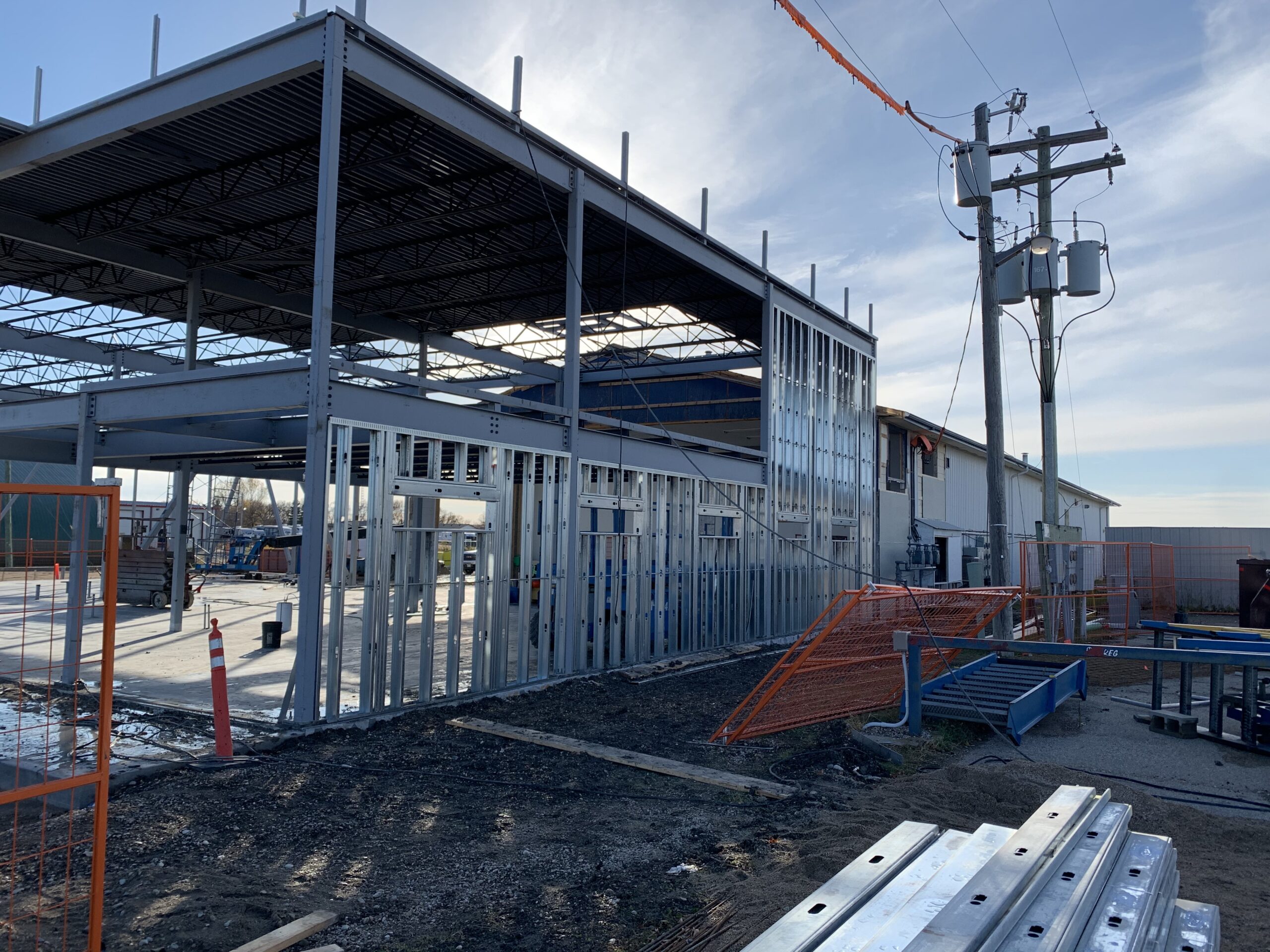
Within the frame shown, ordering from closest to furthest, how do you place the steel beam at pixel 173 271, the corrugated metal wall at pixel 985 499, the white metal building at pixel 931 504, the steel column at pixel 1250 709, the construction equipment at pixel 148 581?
1. the steel column at pixel 1250 709
2. the steel beam at pixel 173 271
3. the construction equipment at pixel 148 581
4. the white metal building at pixel 931 504
5. the corrugated metal wall at pixel 985 499

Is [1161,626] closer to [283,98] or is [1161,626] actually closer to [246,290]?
[283,98]

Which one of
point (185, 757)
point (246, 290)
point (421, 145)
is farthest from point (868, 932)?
point (246, 290)

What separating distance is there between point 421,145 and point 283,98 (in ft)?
7.17

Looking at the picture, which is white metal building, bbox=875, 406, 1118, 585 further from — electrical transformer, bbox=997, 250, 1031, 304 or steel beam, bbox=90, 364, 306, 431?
steel beam, bbox=90, 364, 306, 431

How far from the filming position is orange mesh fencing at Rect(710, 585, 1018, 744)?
9.43 meters

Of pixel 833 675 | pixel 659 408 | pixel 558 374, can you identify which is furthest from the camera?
pixel 659 408

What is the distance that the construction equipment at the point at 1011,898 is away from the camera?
2586mm

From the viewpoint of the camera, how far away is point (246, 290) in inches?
747

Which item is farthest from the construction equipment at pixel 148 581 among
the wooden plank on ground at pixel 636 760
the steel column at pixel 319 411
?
the wooden plank on ground at pixel 636 760

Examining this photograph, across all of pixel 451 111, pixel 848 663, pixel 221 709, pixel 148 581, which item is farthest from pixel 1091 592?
pixel 148 581

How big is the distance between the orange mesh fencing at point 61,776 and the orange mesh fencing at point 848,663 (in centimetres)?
595

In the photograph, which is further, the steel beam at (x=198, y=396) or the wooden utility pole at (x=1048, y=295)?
the wooden utility pole at (x=1048, y=295)

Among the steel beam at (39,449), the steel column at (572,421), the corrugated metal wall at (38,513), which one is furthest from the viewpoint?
the corrugated metal wall at (38,513)

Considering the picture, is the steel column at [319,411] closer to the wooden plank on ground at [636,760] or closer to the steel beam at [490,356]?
the wooden plank on ground at [636,760]
